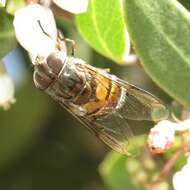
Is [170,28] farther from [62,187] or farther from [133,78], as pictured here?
[62,187]

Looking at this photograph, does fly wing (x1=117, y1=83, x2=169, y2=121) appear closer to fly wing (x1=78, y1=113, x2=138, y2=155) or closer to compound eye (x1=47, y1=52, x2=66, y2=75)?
fly wing (x1=78, y1=113, x2=138, y2=155)

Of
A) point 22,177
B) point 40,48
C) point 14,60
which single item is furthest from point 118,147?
point 22,177

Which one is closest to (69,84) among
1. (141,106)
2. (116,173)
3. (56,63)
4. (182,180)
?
(56,63)

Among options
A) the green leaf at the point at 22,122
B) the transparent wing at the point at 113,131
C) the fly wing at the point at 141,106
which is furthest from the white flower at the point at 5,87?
the green leaf at the point at 22,122

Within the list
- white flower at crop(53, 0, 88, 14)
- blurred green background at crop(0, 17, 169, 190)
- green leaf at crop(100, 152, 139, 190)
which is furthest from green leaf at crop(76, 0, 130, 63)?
blurred green background at crop(0, 17, 169, 190)

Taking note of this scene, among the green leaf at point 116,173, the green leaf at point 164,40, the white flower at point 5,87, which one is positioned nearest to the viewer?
the green leaf at point 164,40

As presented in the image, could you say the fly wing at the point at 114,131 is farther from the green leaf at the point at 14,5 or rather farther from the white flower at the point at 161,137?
the green leaf at the point at 14,5
